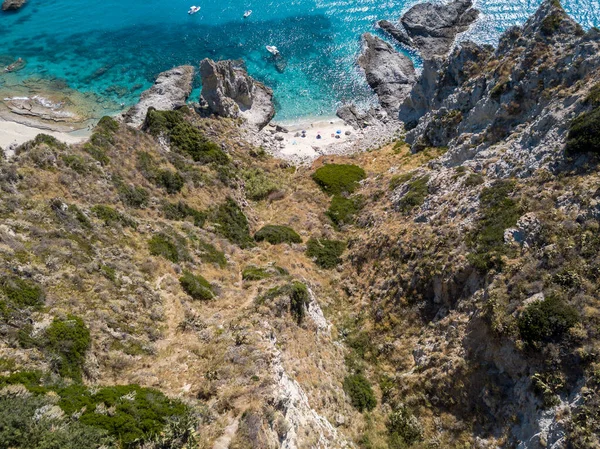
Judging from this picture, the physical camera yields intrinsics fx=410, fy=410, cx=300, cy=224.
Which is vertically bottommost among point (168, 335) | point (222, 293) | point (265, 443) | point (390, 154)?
point (390, 154)

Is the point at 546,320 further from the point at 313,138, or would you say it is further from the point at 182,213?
the point at 313,138

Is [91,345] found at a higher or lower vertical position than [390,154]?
higher

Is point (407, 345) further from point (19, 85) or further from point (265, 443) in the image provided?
point (19, 85)

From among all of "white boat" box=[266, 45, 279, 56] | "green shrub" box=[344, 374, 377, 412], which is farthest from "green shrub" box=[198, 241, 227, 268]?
"white boat" box=[266, 45, 279, 56]

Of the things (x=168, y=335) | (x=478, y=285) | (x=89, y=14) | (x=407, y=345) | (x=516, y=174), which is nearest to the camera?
(x=168, y=335)

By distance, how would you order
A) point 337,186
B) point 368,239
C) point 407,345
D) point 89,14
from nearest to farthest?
1. point 407,345
2. point 368,239
3. point 337,186
4. point 89,14

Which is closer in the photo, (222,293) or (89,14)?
(222,293)

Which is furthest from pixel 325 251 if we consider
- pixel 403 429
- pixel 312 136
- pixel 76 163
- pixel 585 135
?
pixel 312 136

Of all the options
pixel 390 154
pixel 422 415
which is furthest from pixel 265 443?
pixel 390 154
